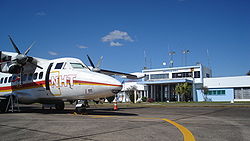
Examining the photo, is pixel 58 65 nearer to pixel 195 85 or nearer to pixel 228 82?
pixel 228 82

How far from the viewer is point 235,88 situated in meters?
53.1

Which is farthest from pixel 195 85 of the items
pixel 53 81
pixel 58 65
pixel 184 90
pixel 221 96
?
pixel 53 81

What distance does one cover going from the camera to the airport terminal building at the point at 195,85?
Result: 52.5 meters

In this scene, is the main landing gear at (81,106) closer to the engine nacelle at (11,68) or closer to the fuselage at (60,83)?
the fuselage at (60,83)

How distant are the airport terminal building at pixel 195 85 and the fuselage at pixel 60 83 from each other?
4352cm

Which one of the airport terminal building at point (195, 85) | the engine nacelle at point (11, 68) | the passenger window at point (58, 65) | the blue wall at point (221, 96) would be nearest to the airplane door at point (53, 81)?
the passenger window at point (58, 65)

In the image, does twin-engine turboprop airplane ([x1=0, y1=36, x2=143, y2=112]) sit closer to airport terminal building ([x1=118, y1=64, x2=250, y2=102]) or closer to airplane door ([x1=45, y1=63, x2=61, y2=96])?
airplane door ([x1=45, y1=63, x2=61, y2=96])

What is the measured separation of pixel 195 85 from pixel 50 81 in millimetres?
50057

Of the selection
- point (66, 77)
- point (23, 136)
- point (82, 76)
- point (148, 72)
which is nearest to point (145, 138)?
point (23, 136)

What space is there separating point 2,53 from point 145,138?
13.5 meters

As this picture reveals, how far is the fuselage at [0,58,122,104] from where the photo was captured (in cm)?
1176

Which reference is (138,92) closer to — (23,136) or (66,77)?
(66,77)

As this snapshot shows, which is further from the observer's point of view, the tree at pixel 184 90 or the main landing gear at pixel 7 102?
the tree at pixel 184 90

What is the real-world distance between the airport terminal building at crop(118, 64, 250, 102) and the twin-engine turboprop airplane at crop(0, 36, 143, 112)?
4342 cm
